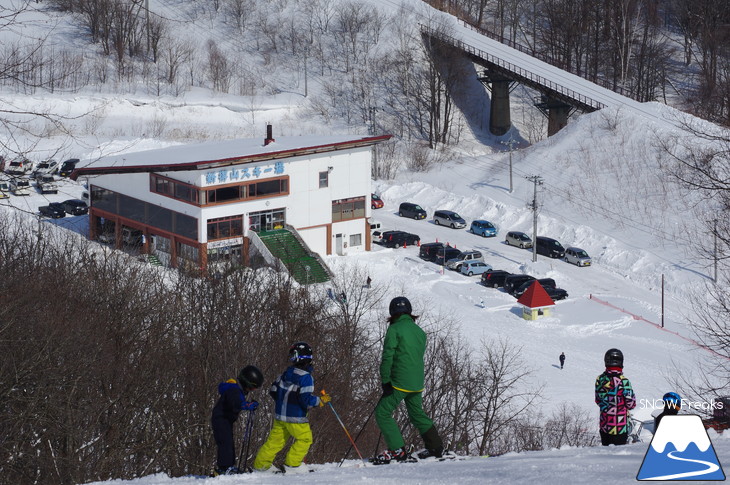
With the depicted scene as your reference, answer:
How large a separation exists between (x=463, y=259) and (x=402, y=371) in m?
36.9

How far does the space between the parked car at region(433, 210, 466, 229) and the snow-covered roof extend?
583 centimetres

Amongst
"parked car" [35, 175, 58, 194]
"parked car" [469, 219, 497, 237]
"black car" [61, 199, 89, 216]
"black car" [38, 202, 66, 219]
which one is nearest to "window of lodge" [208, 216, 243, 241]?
"black car" [38, 202, 66, 219]

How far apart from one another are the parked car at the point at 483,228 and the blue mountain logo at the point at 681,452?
45839 mm

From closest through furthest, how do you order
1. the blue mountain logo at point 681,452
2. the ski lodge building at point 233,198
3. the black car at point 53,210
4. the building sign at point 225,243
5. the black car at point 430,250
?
the blue mountain logo at point 681,452 → the ski lodge building at point 233,198 → the building sign at point 225,243 → the black car at point 430,250 → the black car at point 53,210

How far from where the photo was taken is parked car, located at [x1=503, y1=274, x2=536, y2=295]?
45719 mm

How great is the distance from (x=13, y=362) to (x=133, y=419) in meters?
3.39

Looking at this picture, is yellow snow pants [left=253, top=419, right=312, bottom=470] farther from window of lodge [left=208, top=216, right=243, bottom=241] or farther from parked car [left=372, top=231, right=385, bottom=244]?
parked car [left=372, top=231, right=385, bottom=244]

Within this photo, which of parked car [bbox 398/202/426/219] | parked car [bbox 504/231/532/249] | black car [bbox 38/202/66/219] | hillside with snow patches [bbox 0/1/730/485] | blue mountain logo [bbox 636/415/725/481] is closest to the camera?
blue mountain logo [bbox 636/415/725/481]

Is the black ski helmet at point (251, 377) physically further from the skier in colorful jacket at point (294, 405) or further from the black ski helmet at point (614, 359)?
the black ski helmet at point (614, 359)

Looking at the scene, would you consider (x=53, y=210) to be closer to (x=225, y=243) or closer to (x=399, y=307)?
(x=225, y=243)

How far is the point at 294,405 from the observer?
1252 cm

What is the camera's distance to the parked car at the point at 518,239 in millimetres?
53500

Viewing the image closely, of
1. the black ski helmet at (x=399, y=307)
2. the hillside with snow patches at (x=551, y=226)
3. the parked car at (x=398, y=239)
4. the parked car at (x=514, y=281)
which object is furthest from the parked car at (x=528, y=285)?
the black ski helmet at (x=399, y=307)

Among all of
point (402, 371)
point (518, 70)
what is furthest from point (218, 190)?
point (402, 371)
